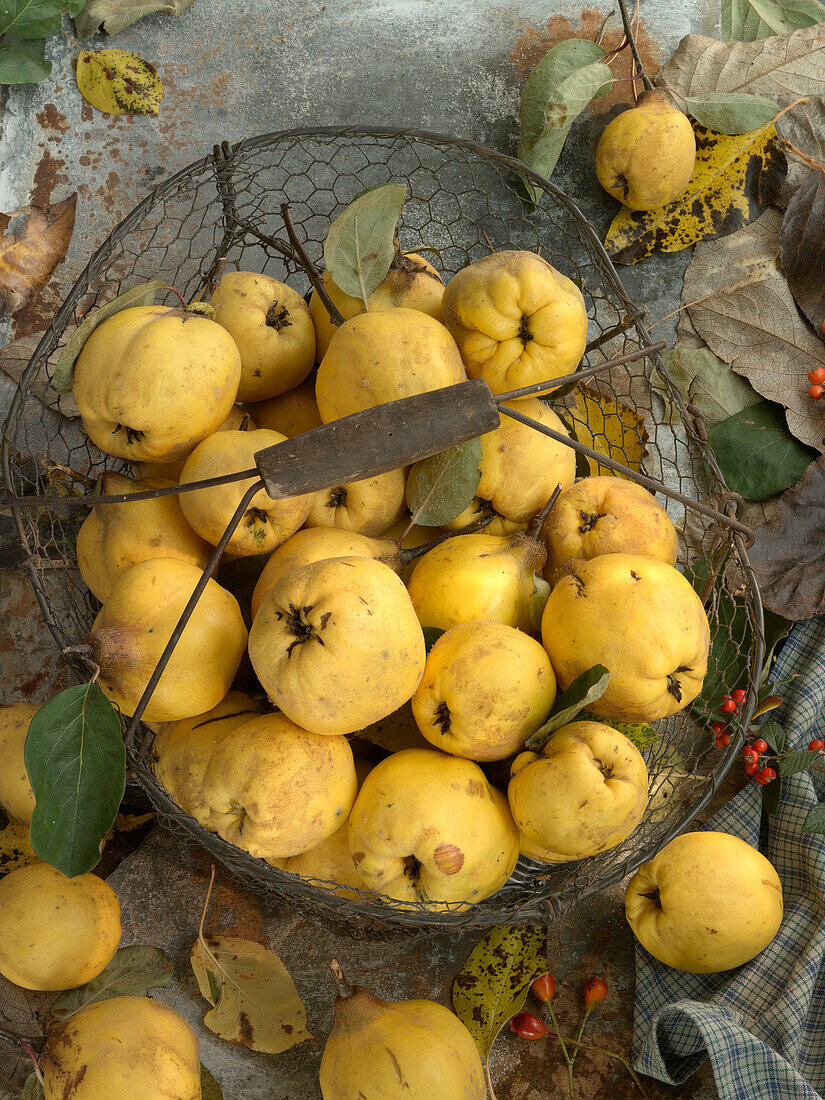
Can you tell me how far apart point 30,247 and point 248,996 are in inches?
49.7

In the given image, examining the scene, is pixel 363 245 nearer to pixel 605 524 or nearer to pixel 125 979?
pixel 605 524

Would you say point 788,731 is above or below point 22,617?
below

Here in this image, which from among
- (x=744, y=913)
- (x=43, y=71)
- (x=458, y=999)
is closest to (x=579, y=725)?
(x=744, y=913)

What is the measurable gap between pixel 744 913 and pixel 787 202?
1.20m

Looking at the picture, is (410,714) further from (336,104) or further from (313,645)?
(336,104)

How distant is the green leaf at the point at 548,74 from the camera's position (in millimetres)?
1539

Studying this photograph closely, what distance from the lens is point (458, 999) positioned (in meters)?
1.23

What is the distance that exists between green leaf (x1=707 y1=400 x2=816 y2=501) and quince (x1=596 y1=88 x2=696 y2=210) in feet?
1.37

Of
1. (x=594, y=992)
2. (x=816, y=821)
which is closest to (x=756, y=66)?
(x=816, y=821)

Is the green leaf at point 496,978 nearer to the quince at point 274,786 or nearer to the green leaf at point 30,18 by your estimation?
the quince at point 274,786

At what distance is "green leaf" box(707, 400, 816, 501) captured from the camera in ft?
4.85

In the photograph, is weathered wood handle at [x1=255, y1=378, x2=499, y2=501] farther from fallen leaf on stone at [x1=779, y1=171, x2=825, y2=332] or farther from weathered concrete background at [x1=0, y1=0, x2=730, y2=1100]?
fallen leaf on stone at [x1=779, y1=171, x2=825, y2=332]

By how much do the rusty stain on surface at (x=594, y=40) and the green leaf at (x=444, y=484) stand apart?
3.09ft

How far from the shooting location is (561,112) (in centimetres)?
153
